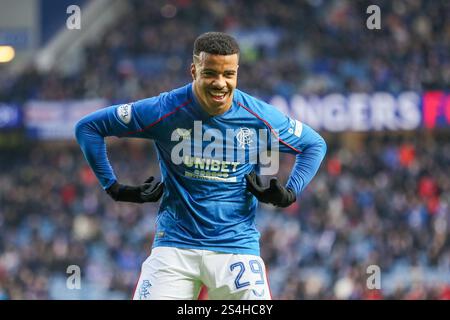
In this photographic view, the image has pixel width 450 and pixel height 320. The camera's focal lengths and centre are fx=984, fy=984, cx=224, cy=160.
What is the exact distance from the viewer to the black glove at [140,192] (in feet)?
20.0

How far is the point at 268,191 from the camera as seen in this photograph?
5969 mm

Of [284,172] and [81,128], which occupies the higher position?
[81,128]

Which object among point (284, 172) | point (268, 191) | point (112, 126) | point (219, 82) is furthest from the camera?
point (284, 172)

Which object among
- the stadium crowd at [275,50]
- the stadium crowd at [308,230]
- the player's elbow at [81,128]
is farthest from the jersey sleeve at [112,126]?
the stadium crowd at [275,50]

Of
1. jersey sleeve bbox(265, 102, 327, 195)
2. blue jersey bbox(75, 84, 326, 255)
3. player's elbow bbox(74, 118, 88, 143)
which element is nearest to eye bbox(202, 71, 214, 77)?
blue jersey bbox(75, 84, 326, 255)

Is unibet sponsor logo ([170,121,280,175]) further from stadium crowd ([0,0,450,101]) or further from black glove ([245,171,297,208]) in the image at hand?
stadium crowd ([0,0,450,101])

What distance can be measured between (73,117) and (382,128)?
8275 millimetres

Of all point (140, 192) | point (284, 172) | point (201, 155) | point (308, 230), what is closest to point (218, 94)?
point (201, 155)

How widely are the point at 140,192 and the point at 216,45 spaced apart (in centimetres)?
105

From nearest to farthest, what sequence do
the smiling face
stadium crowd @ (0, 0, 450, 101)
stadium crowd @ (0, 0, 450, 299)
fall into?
the smiling face
stadium crowd @ (0, 0, 450, 299)
stadium crowd @ (0, 0, 450, 101)

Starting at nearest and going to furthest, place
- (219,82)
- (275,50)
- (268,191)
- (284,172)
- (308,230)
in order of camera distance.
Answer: (219,82), (268,191), (308,230), (284,172), (275,50)

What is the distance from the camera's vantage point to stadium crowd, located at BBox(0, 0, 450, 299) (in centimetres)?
1988

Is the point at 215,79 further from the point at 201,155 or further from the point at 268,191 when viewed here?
the point at 268,191

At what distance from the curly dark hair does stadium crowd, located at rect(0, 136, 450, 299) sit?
1153 cm
